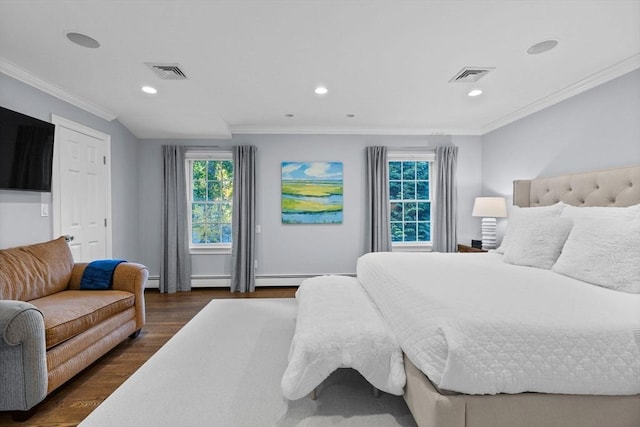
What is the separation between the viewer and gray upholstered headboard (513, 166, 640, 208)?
7.85 ft

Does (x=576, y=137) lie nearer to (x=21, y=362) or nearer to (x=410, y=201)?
(x=410, y=201)

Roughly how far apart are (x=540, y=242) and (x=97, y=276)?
3911 mm

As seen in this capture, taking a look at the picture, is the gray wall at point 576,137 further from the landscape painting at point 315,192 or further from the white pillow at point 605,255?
the landscape painting at point 315,192

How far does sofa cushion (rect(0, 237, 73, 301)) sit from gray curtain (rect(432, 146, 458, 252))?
4652 mm

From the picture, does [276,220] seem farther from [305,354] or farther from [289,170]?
[305,354]

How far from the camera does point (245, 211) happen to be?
14.9 ft

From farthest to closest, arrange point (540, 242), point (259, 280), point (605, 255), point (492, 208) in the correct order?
point (259, 280)
point (492, 208)
point (540, 242)
point (605, 255)

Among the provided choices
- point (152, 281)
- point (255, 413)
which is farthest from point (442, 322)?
point (152, 281)

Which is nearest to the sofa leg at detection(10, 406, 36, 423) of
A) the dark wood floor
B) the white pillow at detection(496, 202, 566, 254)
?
the dark wood floor

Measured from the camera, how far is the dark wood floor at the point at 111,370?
1753 millimetres

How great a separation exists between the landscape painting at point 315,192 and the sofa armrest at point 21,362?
10.5 ft

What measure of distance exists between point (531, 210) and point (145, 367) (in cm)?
355

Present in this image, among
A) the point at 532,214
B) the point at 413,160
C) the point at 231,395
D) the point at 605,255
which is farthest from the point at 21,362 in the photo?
the point at 413,160

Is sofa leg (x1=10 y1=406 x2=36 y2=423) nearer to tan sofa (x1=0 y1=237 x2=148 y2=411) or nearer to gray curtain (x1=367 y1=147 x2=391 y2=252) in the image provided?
tan sofa (x1=0 y1=237 x2=148 y2=411)
